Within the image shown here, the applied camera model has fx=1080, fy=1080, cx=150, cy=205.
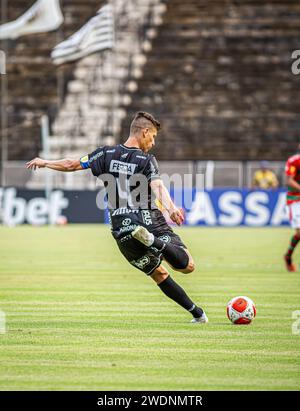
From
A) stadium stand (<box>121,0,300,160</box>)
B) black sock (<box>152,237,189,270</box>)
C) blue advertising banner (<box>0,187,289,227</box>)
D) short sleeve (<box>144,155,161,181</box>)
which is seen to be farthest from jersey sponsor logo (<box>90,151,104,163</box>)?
stadium stand (<box>121,0,300,160</box>)

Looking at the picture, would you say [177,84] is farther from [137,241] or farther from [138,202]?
[137,241]

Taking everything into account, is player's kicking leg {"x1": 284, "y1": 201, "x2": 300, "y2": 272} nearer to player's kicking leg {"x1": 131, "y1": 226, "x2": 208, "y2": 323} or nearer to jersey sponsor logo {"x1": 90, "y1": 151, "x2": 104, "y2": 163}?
player's kicking leg {"x1": 131, "y1": 226, "x2": 208, "y2": 323}

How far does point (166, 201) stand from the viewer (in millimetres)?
11523

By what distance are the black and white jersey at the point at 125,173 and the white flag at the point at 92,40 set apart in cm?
2590

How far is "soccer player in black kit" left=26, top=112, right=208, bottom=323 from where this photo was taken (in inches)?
466

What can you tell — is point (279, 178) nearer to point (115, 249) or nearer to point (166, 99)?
point (166, 99)

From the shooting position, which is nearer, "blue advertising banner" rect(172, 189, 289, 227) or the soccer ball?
the soccer ball

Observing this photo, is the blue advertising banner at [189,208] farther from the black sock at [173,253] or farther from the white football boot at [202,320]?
the black sock at [173,253]

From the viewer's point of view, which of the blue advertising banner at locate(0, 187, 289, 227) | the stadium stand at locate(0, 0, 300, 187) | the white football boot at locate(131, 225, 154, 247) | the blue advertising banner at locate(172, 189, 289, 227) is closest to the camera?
the white football boot at locate(131, 225, 154, 247)

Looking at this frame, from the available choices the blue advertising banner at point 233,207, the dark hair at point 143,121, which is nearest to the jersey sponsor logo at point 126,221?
the dark hair at point 143,121

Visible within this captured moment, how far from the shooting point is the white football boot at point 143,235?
38.4 feet

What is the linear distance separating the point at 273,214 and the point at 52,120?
34.3 ft
